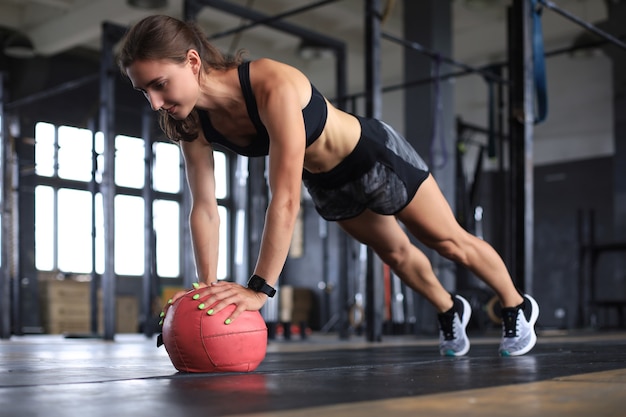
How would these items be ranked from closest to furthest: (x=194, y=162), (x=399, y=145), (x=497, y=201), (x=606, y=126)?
(x=194, y=162), (x=399, y=145), (x=606, y=126), (x=497, y=201)

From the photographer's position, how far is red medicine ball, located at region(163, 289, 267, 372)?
180cm

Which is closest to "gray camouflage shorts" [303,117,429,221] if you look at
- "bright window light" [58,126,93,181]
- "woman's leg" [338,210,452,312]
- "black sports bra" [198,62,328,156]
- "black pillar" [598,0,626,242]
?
"woman's leg" [338,210,452,312]

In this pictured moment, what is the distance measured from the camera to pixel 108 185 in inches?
204

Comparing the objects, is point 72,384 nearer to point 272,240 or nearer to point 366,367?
point 272,240

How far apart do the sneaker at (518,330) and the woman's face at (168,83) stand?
1305 millimetres

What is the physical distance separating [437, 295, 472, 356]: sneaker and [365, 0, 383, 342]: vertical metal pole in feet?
5.22

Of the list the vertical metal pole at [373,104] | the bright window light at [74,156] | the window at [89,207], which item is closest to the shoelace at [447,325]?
the vertical metal pole at [373,104]

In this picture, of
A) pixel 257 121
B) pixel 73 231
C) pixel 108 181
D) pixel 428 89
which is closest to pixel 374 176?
pixel 257 121

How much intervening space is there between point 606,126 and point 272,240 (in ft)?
33.7

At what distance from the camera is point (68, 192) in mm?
11508

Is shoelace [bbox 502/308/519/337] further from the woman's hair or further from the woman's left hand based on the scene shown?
the woman's hair

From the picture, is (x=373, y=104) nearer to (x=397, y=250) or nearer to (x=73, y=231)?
(x=397, y=250)

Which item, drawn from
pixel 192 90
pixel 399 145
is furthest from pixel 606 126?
pixel 192 90

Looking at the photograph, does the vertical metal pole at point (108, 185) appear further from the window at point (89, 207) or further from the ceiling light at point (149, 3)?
the window at point (89, 207)
